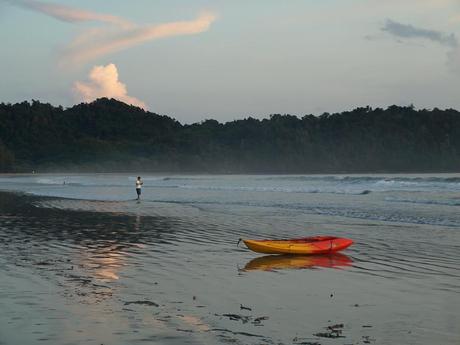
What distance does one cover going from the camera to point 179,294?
9.74 metres

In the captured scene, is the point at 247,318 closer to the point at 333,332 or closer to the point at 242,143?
the point at 333,332

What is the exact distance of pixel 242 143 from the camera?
166625 millimetres

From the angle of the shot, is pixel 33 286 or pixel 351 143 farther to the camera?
pixel 351 143

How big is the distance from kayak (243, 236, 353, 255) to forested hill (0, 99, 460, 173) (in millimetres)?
125162

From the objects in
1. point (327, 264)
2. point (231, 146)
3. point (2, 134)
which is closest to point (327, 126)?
point (231, 146)

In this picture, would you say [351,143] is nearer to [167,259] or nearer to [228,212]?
[228,212]

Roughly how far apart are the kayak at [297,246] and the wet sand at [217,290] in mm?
272

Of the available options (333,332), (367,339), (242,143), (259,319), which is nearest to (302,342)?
(333,332)

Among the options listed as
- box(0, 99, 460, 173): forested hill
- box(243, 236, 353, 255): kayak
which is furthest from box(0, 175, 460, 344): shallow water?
box(0, 99, 460, 173): forested hill

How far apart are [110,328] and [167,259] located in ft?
19.3

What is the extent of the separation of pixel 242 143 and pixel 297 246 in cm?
15271

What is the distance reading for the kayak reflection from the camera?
42.0 ft

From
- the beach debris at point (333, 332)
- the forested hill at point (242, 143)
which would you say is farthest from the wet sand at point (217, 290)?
the forested hill at point (242, 143)

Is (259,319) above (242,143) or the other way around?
the other way around
